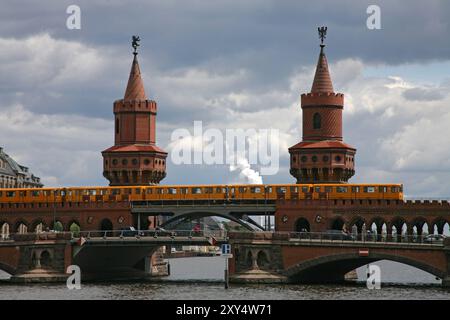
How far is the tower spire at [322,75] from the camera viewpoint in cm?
14338

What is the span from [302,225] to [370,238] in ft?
84.6

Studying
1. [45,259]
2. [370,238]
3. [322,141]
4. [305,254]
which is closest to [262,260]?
[305,254]

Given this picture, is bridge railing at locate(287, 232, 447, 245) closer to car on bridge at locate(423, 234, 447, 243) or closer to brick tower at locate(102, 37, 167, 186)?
car on bridge at locate(423, 234, 447, 243)

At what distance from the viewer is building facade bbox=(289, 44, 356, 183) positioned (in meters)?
141

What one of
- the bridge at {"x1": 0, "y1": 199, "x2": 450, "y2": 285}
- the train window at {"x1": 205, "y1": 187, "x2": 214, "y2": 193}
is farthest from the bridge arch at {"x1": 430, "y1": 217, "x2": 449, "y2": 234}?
the train window at {"x1": 205, "y1": 187, "x2": 214, "y2": 193}

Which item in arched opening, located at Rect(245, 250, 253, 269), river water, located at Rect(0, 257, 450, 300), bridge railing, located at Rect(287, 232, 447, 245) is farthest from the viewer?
arched opening, located at Rect(245, 250, 253, 269)

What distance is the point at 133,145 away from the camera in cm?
15100

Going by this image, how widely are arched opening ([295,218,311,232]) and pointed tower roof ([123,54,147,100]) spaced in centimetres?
2900

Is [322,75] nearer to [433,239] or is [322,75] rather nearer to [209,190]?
[209,190]

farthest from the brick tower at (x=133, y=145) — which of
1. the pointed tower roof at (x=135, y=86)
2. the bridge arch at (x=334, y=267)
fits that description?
the bridge arch at (x=334, y=267)

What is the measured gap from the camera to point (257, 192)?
13612cm

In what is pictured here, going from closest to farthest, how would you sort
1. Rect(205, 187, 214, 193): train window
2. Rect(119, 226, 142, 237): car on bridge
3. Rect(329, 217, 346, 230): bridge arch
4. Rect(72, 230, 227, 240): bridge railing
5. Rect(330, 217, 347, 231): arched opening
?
Rect(72, 230, 227, 240): bridge railing, Rect(119, 226, 142, 237): car on bridge, Rect(329, 217, 346, 230): bridge arch, Rect(330, 217, 347, 231): arched opening, Rect(205, 187, 214, 193): train window
